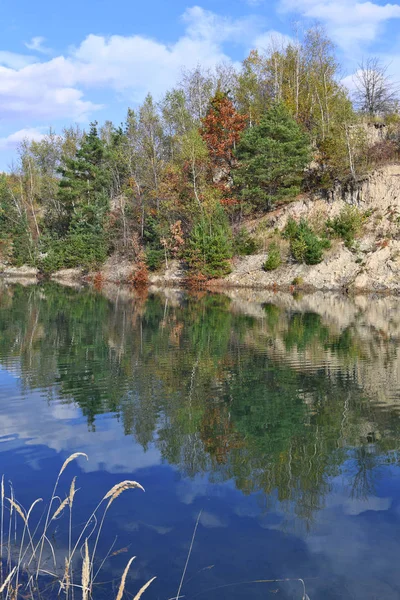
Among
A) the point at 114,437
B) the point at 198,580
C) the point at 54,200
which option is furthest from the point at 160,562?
the point at 54,200

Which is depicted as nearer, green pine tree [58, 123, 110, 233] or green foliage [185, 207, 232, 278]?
green foliage [185, 207, 232, 278]

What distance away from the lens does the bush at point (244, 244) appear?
53.4 m

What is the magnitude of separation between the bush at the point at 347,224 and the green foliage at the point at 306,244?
1.52 meters

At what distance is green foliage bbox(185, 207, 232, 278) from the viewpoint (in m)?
51.5

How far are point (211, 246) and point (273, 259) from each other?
20.5 feet

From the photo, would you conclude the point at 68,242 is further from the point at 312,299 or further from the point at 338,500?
the point at 338,500

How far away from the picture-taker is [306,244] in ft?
157

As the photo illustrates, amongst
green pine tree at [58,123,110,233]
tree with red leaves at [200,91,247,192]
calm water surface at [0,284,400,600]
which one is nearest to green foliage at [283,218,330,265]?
tree with red leaves at [200,91,247,192]

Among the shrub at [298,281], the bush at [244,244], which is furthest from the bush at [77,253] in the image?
the shrub at [298,281]

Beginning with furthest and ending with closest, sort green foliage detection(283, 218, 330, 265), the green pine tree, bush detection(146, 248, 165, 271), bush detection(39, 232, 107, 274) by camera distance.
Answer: the green pine tree
bush detection(39, 232, 107, 274)
bush detection(146, 248, 165, 271)
green foliage detection(283, 218, 330, 265)

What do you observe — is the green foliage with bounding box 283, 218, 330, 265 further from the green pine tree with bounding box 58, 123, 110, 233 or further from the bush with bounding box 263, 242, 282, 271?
the green pine tree with bounding box 58, 123, 110, 233

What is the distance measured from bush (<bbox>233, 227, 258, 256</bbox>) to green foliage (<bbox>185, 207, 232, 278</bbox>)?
92 centimetres

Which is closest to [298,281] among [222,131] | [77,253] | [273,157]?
[273,157]

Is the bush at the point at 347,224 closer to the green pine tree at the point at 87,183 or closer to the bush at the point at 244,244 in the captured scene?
the bush at the point at 244,244
